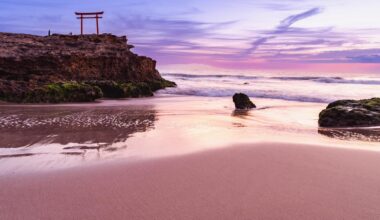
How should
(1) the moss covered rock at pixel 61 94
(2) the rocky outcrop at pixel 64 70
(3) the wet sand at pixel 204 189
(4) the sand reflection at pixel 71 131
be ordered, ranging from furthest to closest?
(2) the rocky outcrop at pixel 64 70 < (1) the moss covered rock at pixel 61 94 < (4) the sand reflection at pixel 71 131 < (3) the wet sand at pixel 204 189

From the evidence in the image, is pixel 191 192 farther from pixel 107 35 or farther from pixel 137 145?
pixel 107 35

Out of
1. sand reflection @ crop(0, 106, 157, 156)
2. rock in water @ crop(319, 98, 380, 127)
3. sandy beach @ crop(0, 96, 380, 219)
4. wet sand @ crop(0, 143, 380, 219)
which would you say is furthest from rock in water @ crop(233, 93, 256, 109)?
wet sand @ crop(0, 143, 380, 219)

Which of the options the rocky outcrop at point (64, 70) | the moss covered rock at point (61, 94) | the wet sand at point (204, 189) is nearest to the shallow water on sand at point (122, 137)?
the wet sand at point (204, 189)

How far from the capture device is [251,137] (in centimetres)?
555

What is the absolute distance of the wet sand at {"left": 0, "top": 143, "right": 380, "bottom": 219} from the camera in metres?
2.58

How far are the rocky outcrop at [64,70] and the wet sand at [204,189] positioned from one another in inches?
365

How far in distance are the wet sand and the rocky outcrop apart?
30.4 feet

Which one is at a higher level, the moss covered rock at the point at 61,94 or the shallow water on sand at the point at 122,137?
the moss covered rock at the point at 61,94

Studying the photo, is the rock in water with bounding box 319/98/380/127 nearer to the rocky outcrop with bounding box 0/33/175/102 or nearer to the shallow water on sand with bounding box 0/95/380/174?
the shallow water on sand with bounding box 0/95/380/174

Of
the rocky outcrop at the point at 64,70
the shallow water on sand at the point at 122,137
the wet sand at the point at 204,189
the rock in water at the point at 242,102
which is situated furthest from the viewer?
the rocky outcrop at the point at 64,70

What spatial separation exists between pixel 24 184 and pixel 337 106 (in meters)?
7.10

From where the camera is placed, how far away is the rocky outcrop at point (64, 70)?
1228cm

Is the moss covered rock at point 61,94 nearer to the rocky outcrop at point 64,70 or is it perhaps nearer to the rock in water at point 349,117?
the rocky outcrop at point 64,70

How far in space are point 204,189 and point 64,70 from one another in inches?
616
